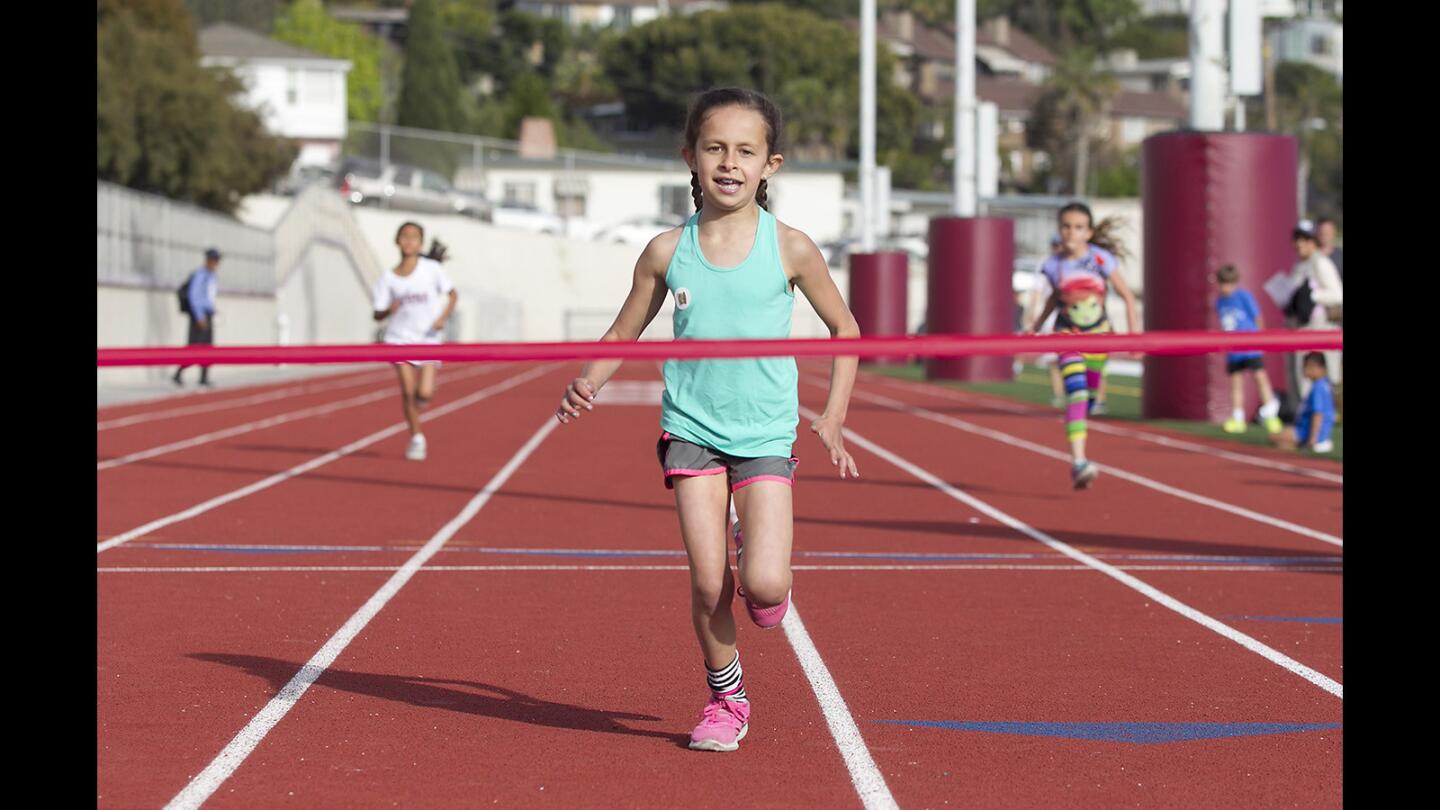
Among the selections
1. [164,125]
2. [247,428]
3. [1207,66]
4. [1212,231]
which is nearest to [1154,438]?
[1212,231]

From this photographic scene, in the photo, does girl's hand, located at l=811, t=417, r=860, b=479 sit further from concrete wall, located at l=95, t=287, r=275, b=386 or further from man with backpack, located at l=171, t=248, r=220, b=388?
man with backpack, located at l=171, t=248, r=220, b=388

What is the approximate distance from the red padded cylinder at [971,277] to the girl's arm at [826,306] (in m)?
31.7

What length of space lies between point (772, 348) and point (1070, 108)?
119031mm

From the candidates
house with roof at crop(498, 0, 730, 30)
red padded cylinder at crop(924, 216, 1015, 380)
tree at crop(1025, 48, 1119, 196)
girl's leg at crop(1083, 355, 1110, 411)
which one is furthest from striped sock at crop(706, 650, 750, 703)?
house with roof at crop(498, 0, 730, 30)

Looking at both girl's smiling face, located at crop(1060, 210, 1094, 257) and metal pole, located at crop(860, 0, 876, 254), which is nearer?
girl's smiling face, located at crop(1060, 210, 1094, 257)

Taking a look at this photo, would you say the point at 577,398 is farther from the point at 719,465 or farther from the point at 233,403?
the point at 233,403

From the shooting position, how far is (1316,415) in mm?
18875

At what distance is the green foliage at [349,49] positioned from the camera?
11088 cm

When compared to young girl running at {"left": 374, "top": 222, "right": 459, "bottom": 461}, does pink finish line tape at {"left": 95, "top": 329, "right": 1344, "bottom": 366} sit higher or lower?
lower

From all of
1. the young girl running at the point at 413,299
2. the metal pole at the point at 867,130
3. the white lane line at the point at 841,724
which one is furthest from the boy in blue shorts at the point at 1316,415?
the metal pole at the point at 867,130

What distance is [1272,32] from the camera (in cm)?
17025

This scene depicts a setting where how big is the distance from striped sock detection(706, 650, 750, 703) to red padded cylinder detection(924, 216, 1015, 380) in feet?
104

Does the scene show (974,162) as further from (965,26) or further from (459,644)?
(459,644)

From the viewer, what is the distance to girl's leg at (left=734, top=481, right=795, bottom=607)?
20.1 feet
